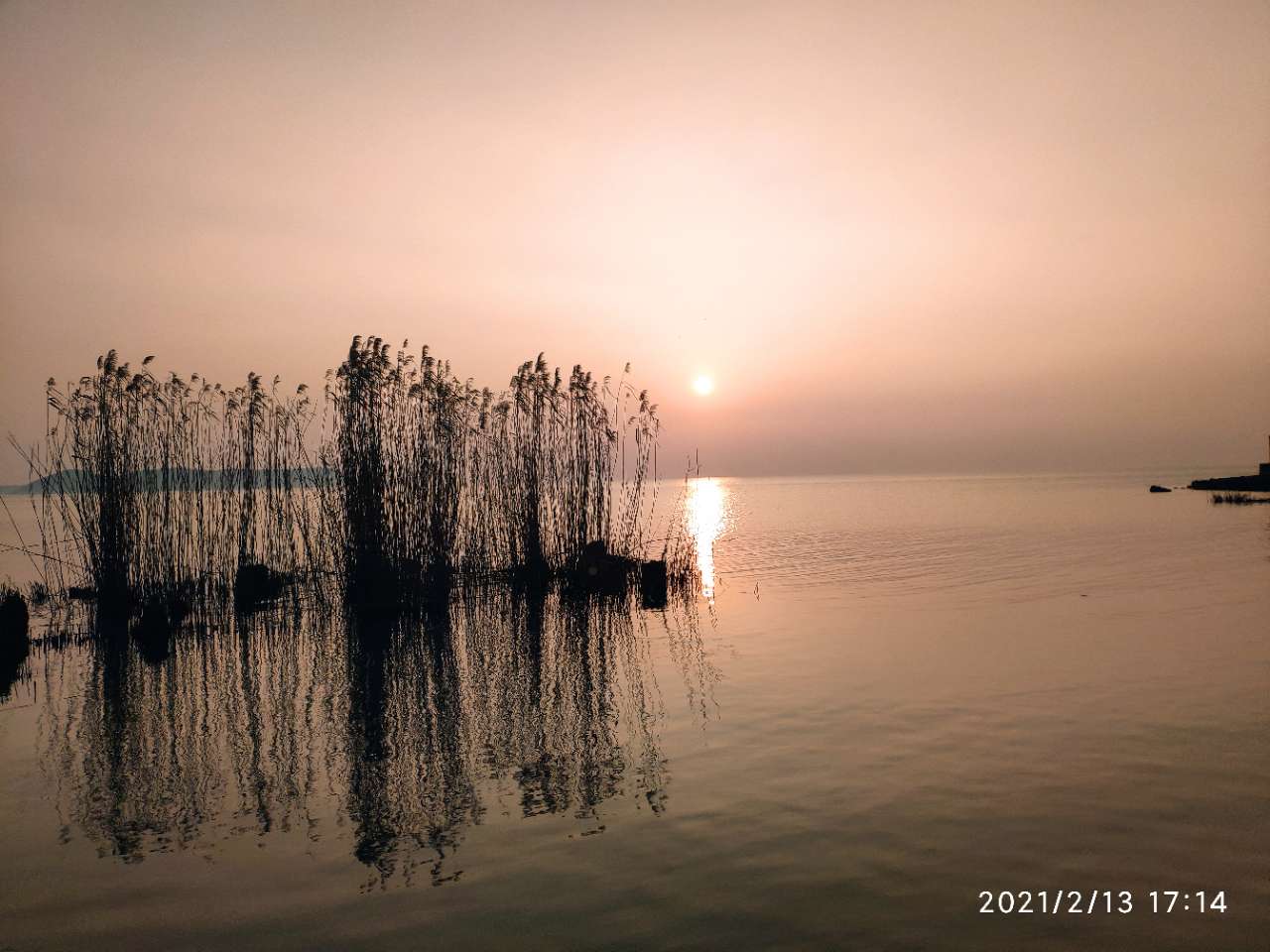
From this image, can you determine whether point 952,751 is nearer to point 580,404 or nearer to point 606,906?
point 606,906

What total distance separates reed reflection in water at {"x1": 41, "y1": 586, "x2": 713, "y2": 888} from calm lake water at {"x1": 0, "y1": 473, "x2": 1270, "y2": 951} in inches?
1.4

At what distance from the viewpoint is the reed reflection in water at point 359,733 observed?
4836 mm

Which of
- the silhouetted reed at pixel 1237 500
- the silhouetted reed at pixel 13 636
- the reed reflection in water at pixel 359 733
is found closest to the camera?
the reed reflection in water at pixel 359 733

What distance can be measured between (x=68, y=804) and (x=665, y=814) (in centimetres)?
369

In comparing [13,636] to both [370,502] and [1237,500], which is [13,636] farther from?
[1237,500]

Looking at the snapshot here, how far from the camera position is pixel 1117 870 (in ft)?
13.3

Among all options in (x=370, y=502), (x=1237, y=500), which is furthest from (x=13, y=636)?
(x=1237, y=500)

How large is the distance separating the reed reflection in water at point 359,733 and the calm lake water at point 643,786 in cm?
3

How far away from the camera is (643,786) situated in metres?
5.30

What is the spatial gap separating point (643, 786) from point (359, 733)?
8.35ft

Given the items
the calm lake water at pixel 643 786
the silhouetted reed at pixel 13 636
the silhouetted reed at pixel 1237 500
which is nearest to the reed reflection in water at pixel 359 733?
the calm lake water at pixel 643 786
